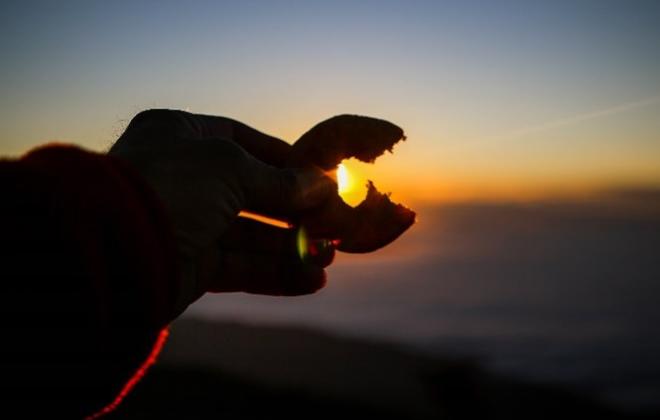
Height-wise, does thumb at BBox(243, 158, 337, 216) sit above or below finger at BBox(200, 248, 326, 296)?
above

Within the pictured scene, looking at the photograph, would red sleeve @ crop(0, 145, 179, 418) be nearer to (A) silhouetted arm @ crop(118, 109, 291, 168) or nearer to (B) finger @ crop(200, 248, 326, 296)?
(A) silhouetted arm @ crop(118, 109, 291, 168)

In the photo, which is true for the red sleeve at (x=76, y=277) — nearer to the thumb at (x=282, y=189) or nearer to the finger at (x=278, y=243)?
the thumb at (x=282, y=189)

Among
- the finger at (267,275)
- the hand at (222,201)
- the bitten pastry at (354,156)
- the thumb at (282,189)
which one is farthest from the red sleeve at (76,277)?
the bitten pastry at (354,156)

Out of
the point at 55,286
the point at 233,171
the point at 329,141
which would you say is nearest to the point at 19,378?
the point at 55,286

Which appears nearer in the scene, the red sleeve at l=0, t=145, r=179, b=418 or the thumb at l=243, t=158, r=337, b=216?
the red sleeve at l=0, t=145, r=179, b=418

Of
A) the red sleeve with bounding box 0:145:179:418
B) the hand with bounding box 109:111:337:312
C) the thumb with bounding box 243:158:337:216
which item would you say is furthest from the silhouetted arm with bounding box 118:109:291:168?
the red sleeve with bounding box 0:145:179:418

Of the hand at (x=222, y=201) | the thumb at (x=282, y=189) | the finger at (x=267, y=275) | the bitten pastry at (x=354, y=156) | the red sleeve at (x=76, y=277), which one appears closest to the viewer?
the red sleeve at (x=76, y=277)

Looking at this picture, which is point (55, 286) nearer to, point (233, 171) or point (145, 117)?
point (233, 171)
